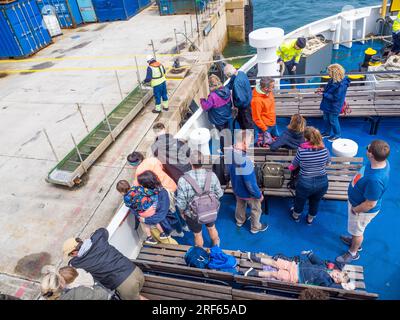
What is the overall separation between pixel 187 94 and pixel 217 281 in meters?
6.66

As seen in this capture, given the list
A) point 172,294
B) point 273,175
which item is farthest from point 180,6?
point 172,294

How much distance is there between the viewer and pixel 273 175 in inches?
202

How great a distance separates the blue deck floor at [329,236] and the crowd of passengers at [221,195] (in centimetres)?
16

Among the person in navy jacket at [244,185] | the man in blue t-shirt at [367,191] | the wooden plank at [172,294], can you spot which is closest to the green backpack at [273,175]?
the person in navy jacket at [244,185]

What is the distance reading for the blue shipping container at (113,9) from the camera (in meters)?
17.4

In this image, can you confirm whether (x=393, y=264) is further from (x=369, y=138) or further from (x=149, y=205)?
(x=149, y=205)

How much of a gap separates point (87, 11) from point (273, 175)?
1736 cm

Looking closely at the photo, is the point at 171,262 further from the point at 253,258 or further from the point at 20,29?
the point at 20,29

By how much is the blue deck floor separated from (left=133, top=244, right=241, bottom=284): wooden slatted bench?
2.46 feet

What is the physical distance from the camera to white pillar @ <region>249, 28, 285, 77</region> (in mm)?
6809

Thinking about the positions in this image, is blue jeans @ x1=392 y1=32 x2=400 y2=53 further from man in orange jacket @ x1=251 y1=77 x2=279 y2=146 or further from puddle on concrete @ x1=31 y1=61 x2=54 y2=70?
puddle on concrete @ x1=31 y1=61 x2=54 y2=70

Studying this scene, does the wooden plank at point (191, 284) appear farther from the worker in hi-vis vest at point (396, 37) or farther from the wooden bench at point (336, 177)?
the worker in hi-vis vest at point (396, 37)

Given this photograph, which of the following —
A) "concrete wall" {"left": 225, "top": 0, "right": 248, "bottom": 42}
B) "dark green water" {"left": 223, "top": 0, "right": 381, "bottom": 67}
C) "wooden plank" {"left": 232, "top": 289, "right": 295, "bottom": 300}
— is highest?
"wooden plank" {"left": 232, "top": 289, "right": 295, "bottom": 300}

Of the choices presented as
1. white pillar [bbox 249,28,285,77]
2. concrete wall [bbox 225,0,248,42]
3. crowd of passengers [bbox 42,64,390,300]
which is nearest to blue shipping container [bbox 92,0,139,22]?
concrete wall [bbox 225,0,248,42]
